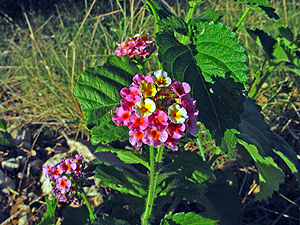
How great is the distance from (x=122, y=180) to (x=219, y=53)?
0.89 metres

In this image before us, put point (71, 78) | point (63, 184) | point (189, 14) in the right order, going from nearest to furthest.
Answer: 1. point (189, 14)
2. point (63, 184)
3. point (71, 78)

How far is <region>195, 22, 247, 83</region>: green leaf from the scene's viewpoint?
1.02 m

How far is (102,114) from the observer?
1128 millimetres

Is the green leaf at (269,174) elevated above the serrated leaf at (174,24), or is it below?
below

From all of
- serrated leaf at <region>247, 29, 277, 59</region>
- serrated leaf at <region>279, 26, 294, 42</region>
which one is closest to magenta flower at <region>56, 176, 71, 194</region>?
serrated leaf at <region>247, 29, 277, 59</region>

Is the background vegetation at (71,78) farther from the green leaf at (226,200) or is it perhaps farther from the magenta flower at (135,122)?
the magenta flower at (135,122)

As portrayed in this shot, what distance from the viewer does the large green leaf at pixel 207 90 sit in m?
1.02

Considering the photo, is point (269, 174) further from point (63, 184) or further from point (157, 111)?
point (63, 184)

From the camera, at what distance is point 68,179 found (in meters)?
1.35

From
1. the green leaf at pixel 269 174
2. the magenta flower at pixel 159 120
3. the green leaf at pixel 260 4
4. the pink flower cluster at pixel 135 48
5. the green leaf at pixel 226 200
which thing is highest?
the green leaf at pixel 260 4

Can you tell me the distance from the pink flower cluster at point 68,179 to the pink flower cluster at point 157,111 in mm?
509

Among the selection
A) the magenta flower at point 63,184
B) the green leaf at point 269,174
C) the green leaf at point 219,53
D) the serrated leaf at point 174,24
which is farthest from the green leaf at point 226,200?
the serrated leaf at point 174,24

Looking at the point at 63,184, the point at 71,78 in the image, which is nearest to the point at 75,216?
the point at 63,184

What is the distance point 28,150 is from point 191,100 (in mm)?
1911
